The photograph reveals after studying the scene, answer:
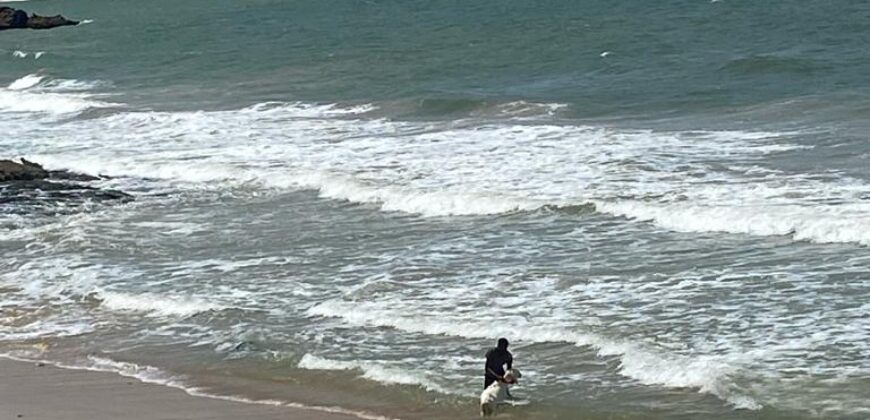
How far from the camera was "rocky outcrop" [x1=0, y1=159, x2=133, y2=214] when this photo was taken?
27484 millimetres

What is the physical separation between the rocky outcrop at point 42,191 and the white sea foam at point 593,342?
9.61m

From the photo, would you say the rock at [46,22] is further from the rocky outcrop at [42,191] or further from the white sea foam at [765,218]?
the white sea foam at [765,218]

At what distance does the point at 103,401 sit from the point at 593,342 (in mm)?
5085

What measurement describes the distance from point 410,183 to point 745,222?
703 centimetres

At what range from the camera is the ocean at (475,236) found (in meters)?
16.2

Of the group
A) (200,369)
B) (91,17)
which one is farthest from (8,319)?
(91,17)

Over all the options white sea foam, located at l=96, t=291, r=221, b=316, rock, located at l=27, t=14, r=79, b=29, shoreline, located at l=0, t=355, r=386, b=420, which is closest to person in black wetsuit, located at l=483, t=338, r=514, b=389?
shoreline, located at l=0, t=355, r=386, b=420

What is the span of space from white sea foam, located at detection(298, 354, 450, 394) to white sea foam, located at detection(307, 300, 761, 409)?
61 mm

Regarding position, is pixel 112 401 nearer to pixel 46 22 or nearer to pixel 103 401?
pixel 103 401

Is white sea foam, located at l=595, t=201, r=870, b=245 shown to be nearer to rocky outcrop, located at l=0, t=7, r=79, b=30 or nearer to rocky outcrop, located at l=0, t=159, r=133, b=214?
rocky outcrop, located at l=0, t=159, r=133, b=214

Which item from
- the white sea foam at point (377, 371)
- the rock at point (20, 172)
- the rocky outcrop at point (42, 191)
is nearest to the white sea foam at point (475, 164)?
the rocky outcrop at point (42, 191)

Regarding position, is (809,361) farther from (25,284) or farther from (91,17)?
(91,17)

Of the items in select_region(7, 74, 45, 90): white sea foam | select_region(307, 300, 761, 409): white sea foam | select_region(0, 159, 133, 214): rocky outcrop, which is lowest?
select_region(307, 300, 761, 409): white sea foam

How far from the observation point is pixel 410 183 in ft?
88.9
